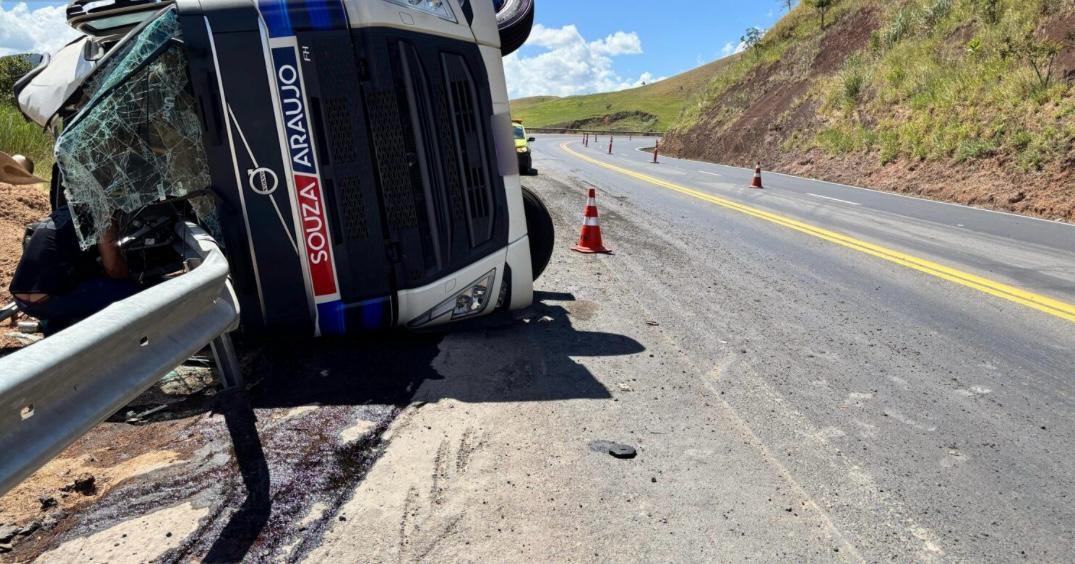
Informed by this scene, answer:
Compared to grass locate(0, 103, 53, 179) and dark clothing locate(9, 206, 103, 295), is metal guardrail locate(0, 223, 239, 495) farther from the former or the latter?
grass locate(0, 103, 53, 179)

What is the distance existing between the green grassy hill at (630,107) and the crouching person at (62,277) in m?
78.7

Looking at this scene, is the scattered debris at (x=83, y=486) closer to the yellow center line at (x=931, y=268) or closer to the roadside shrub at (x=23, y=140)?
the yellow center line at (x=931, y=268)

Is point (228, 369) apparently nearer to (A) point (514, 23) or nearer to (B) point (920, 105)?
(A) point (514, 23)

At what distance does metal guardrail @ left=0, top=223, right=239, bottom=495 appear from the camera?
195 cm

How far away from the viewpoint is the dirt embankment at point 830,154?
1430 cm

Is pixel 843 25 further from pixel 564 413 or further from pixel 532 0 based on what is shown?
pixel 564 413

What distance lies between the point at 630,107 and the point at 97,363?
10632 cm

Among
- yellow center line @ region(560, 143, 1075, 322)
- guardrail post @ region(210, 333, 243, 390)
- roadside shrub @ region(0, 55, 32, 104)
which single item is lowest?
yellow center line @ region(560, 143, 1075, 322)

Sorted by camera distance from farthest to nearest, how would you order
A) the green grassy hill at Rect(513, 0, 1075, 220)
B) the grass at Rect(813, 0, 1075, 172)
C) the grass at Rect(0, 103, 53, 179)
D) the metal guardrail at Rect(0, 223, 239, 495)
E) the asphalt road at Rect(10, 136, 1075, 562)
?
1. the grass at Rect(813, 0, 1075, 172)
2. the green grassy hill at Rect(513, 0, 1075, 220)
3. the grass at Rect(0, 103, 53, 179)
4. the asphalt road at Rect(10, 136, 1075, 562)
5. the metal guardrail at Rect(0, 223, 239, 495)

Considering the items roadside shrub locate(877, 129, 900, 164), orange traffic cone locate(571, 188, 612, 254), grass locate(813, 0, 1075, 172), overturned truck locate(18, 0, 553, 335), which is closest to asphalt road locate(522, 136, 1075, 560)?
orange traffic cone locate(571, 188, 612, 254)

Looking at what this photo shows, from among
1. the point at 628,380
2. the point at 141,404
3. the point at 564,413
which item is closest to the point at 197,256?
the point at 141,404

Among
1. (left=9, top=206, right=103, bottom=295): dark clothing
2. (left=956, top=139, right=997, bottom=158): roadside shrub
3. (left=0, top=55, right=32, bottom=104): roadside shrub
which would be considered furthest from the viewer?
(left=0, top=55, right=32, bottom=104): roadside shrub

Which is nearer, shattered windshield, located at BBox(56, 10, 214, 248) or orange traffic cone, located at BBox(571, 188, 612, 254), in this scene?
shattered windshield, located at BBox(56, 10, 214, 248)

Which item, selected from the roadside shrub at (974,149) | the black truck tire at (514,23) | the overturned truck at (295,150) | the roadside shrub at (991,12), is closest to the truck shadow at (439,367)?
the overturned truck at (295,150)
